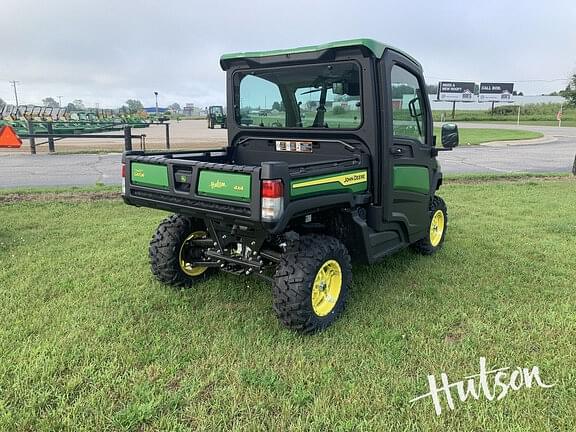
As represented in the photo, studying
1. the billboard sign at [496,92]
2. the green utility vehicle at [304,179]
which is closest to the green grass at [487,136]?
the green utility vehicle at [304,179]

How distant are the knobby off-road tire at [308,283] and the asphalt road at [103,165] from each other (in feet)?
24.8

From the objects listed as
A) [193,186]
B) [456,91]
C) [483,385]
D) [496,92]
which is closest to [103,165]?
[193,186]

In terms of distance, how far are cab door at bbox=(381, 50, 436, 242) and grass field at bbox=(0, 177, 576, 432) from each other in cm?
62

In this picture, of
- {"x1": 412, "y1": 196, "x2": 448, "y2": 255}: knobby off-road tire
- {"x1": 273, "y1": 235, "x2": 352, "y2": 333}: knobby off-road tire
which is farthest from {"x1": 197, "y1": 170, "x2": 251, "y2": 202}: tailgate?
{"x1": 412, "y1": 196, "x2": 448, "y2": 255}: knobby off-road tire

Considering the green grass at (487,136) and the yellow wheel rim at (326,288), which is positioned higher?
the green grass at (487,136)

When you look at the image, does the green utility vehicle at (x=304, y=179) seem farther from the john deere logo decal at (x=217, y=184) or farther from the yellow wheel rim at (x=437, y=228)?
the yellow wheel rim at (x=437, y=228)

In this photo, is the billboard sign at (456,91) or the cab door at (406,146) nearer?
the cab door at (406,146)

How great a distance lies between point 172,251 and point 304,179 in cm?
151

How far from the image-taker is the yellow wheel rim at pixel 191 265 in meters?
4.14

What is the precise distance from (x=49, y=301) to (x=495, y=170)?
38.6 feet

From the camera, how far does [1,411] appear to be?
247 cm

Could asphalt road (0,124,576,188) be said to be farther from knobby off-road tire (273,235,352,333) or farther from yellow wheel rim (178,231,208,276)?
knobby off-road tire (273,235,352,333)

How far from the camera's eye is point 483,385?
2775mm

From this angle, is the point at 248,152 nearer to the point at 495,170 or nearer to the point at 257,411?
the point at 257,411
